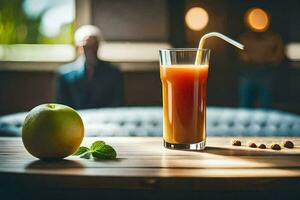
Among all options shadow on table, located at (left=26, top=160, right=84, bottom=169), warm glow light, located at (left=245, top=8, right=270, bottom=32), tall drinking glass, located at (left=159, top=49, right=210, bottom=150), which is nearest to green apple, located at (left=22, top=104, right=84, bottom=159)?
shadow on table, located at (left=26, top=160, right=84, bottom=169)

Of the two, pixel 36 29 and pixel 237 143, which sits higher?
pixel 36 29

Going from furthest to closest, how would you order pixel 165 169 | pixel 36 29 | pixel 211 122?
pixel 36 29, pixel 211 122, pixel 165 169

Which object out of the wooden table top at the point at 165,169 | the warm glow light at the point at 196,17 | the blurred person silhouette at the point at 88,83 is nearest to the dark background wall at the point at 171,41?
the warm glow light at the point at 196,17

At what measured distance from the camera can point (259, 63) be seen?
5.33 meters

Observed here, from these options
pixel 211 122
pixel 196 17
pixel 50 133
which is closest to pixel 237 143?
pixel 50 133

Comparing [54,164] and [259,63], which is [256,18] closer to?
[259,63]

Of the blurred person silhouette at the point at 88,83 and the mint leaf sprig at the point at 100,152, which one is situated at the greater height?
the blurred person silhouette at the point at 88,83

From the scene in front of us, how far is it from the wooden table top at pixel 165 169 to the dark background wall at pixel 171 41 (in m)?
3.92

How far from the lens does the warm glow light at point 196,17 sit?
5.38m

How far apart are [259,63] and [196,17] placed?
0.70 m

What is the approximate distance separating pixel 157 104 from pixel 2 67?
4.64ft

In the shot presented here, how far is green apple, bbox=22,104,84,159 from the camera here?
48.8 inches

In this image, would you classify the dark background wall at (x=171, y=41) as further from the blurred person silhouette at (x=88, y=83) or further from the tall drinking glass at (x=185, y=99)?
the tall drinking glass at (x=185, y=99)

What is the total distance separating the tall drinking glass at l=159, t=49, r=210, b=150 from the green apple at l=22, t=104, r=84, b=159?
0.24 meters
